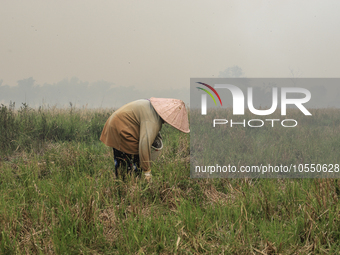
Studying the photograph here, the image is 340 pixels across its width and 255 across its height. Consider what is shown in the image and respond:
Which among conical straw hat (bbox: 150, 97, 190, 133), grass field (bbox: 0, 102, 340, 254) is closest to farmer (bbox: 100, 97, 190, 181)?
conical straw hat (bbox: 150, 97, 190, 133)

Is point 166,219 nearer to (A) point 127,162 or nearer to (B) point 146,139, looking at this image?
(B) point 146,139

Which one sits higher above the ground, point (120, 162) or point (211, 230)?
point (120, 162)

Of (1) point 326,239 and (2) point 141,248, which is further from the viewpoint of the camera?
(1) point 326,239

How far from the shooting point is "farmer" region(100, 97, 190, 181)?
2.99 metres

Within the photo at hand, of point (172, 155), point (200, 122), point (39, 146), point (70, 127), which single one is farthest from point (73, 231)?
point (200, 122)

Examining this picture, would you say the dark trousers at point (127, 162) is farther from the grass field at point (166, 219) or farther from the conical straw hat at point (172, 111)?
the conical straw hat at point (172, 111)

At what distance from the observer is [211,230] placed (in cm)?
220

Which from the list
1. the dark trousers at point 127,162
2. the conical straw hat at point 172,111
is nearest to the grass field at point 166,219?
the dark trousers at point 127,162

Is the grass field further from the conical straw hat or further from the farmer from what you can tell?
the conical straw hat

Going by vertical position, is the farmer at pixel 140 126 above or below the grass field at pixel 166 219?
above

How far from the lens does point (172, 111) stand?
9.98 ft

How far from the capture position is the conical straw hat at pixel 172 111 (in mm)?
3002

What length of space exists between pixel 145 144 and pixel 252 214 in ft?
4.42

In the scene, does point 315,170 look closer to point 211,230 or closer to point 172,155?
point 172,155
